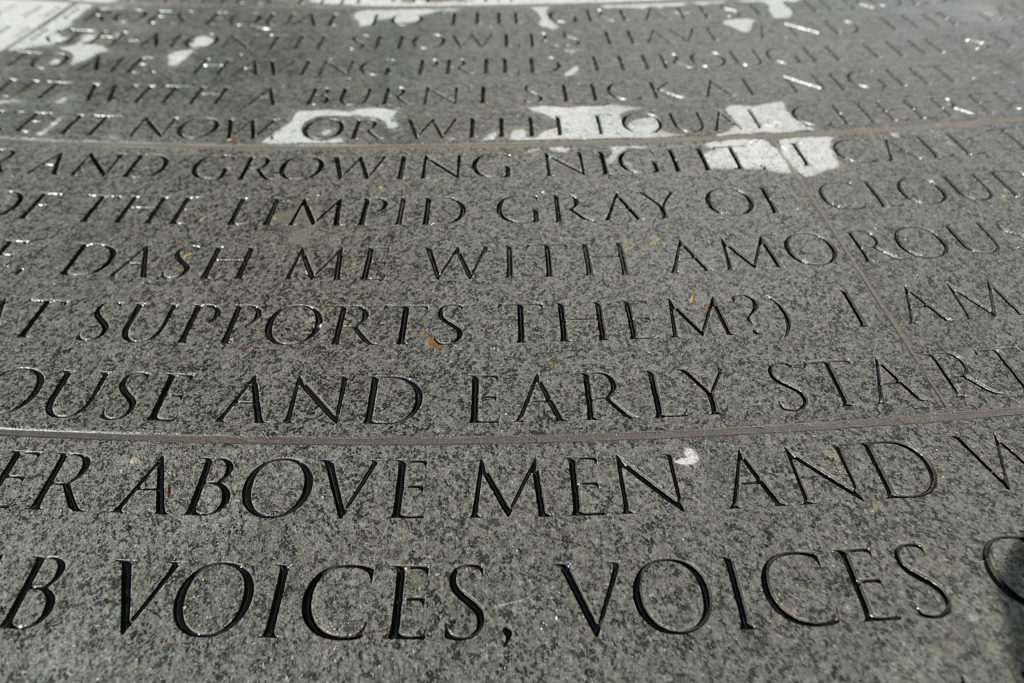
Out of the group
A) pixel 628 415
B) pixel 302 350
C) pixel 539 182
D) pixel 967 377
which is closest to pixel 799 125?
pixel 539 182

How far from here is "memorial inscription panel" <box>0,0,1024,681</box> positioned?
245 centimetres

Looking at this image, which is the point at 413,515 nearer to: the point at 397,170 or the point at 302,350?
the point at 302,350

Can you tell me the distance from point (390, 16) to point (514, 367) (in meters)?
4.33

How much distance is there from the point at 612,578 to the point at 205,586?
4.04 feet

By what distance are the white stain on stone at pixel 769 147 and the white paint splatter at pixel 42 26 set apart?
4.33 meters

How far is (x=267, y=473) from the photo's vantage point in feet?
9.48

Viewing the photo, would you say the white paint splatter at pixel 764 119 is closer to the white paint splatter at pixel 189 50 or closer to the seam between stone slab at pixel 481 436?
the seam between stone slab at pixel 481 436

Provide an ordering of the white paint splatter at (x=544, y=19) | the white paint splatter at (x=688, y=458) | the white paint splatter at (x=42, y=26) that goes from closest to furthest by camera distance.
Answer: the white paint splatter at (x=688, y=458) → the white paint splatter at (x=42, y=26) → the white paint splatter at (x=544, y=19)

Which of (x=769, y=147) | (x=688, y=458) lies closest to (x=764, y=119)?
(x=769, y=147)

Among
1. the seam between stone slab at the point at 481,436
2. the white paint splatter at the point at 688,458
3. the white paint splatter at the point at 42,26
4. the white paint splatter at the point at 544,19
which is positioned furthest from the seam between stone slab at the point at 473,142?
the white paint splatter at the point at 688,458

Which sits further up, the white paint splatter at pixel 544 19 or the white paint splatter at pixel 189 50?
the white paint splatter at pixel 189 50

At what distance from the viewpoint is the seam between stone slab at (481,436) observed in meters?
3.00

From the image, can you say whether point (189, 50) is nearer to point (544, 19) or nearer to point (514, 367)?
point (544, 19)

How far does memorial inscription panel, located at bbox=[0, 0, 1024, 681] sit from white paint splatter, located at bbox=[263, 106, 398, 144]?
0.03 meters
